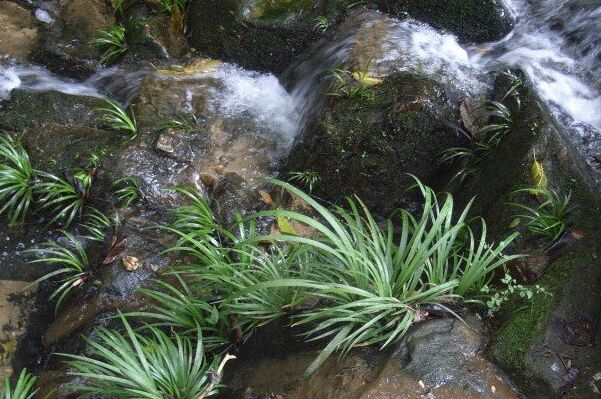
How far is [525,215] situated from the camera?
10.8ft

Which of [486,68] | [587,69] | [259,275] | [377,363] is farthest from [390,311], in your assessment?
[587,69]

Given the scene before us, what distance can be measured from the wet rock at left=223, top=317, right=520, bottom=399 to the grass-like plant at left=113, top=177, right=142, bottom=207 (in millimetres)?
2061

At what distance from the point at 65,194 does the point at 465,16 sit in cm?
402

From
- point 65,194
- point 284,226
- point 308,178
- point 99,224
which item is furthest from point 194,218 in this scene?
point 65,194

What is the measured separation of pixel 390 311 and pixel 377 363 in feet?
0.88

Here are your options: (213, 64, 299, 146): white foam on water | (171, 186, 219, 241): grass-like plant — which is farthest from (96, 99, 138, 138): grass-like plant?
(171, 186, 219, 241): grass-like plant

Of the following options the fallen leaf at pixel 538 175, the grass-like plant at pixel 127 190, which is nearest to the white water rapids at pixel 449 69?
the fallen leaf at pixel 538 175

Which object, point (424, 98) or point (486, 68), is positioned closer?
point (424, 98)

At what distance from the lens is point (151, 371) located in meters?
2.85

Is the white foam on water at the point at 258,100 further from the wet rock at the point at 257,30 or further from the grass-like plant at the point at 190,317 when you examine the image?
the grass-like plant at the point at 190,317

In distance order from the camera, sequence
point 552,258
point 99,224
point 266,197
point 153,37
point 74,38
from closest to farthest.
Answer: point 552,258 → point 99,224 → point 266,197 → point 153,37 → point 74,38

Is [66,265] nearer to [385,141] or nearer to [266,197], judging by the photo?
[266,197]

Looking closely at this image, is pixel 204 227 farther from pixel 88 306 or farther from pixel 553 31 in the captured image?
pixel 553 31

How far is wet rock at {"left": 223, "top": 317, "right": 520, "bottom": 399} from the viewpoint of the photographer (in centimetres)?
250
